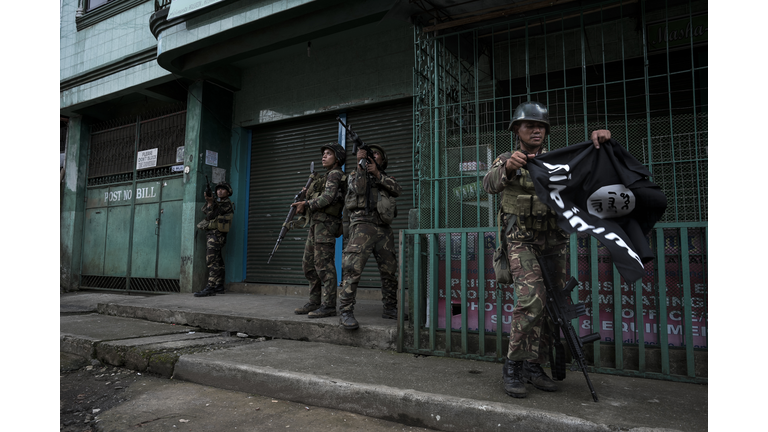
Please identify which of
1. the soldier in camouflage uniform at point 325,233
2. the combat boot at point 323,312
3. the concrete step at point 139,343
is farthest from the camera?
the soldier in camouflage uniform at point 325,233

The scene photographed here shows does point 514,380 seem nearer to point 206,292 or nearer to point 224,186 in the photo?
point 206,292

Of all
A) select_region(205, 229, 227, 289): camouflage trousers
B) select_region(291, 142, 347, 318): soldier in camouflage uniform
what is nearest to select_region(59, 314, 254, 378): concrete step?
select_region(291, 142, 347, 318): soldier in camouflage uniform

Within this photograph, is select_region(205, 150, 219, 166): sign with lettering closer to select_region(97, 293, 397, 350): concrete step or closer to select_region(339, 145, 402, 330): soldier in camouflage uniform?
select_region(97, 293, 397, 350): concrete step

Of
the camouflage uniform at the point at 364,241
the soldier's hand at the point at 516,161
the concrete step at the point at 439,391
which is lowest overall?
the concrete step at the point at 439,391

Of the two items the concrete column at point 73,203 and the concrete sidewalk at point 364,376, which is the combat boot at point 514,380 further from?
the concrete column at point 73,203

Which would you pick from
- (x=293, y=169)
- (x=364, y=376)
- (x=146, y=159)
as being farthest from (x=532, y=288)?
(x=146, y=159)

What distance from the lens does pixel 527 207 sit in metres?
2.77

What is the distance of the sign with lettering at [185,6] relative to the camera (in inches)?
258

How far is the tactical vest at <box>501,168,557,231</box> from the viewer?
2764 mm

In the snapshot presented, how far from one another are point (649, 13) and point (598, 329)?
11.6ft

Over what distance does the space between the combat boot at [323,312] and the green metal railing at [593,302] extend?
3.44 feet

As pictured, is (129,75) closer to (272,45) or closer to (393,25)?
(272,45)

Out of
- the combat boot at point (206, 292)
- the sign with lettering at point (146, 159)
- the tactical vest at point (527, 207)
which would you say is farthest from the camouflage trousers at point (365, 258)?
the sign with lettering at point (146, 159)

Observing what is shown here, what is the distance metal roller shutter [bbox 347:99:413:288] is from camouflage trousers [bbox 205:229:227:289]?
2.49 metres
